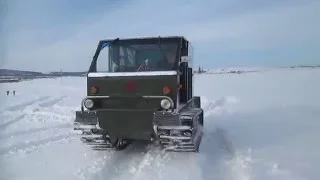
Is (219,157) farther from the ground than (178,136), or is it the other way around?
(178,136)

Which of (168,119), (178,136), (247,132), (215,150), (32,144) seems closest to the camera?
(168,119)

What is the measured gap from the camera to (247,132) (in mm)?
6414

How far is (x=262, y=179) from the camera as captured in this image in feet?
12.0

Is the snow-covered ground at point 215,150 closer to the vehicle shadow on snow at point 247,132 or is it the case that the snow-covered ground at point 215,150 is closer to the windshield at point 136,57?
the vehicle shadow on snow at point 247,132

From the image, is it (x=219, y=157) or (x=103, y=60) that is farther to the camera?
(x=103, y=60)

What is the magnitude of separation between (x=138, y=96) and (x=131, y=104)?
142 millimetres

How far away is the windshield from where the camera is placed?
15.4 feet

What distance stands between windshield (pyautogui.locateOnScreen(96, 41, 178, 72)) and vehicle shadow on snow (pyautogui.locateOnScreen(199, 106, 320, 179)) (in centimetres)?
142

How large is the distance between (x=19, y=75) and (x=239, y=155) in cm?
301

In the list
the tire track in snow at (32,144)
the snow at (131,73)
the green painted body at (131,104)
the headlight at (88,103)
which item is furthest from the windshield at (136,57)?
the tire track in snow at (32,144)

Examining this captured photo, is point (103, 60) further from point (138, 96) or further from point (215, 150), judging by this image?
point (215, 150)

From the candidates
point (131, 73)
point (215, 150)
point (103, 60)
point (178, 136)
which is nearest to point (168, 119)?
point (178, 136)

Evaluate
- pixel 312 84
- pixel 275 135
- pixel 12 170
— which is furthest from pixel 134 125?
pixel 275 135

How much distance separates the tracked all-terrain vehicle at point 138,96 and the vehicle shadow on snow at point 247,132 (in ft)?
1.63
